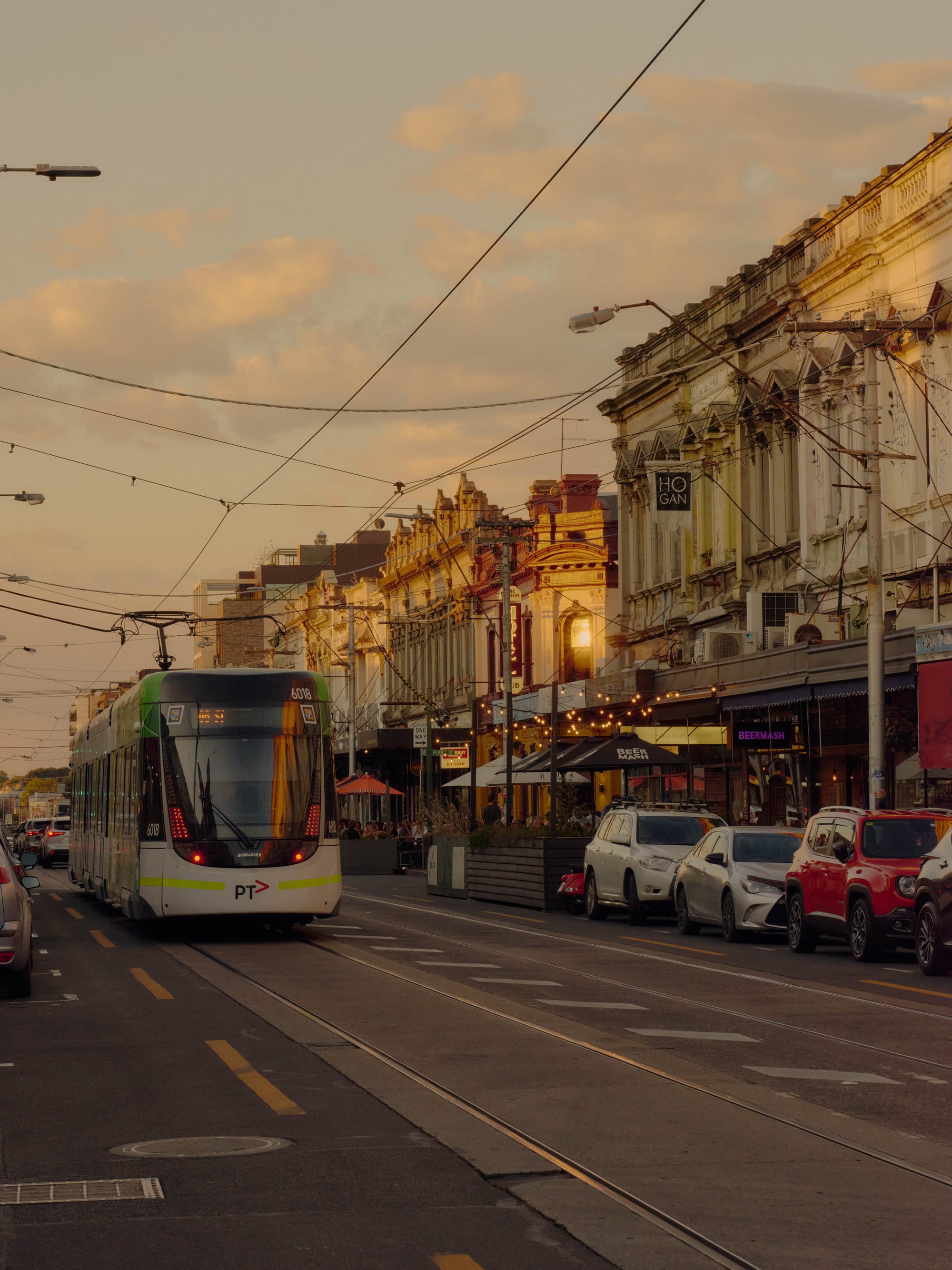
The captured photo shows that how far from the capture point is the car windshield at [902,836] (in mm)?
20328

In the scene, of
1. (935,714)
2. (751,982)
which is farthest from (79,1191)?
(935,714)

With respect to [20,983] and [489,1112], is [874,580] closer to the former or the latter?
[20,983]

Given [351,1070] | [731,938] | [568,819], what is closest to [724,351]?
[568,819]

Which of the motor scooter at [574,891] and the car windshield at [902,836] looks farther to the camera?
the motor scooter at [574,891]

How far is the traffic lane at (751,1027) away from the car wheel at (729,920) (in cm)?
278

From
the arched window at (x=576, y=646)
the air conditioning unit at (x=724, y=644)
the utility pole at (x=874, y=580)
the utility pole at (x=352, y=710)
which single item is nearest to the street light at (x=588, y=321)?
the utility pole at (x=874, y=580)

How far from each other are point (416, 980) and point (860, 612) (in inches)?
761

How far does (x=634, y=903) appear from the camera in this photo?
2795 cm

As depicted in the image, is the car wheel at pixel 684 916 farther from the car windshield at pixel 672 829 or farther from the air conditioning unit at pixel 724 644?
the air conditioning unit at pixel 724 644

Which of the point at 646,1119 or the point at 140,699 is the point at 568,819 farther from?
the point at 646,1119

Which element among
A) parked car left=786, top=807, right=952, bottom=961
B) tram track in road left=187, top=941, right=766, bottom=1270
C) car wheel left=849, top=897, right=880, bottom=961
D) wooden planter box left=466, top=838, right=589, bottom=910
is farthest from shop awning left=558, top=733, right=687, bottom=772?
tram track in road left=187, top=941, right=766, bottom=1270

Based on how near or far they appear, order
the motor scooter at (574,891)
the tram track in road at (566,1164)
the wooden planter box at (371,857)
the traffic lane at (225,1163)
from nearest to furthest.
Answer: the tram track in road at (566,1164), the traffic lane at (225,1163), the motor scooter at (574,891), the wooden planter box at (371,857)

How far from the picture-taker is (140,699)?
77.1ft

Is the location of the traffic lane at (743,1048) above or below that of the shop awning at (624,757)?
below
